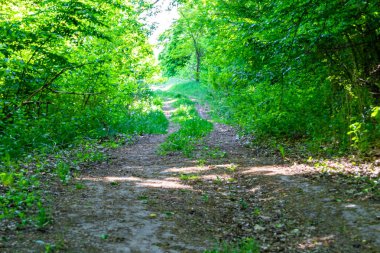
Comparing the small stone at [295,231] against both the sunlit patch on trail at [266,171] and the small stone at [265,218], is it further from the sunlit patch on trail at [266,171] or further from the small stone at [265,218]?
the sunlit patch on trail at [266,171]

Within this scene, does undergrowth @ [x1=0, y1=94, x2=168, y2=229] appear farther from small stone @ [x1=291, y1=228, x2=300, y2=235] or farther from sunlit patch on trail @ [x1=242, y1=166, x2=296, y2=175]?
sunlit patch on trail @ [x1=242, y1=166, x2=296, y2=175]

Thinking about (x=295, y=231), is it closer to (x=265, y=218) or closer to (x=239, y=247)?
(x=265, y=218)

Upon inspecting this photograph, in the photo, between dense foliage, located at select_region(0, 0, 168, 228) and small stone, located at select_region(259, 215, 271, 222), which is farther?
dense foliage, located at select_region(0, 0, 168, 228)

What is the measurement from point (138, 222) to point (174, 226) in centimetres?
49

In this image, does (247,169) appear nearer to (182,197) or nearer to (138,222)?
(182,197)

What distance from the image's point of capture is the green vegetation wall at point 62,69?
7281 millimetres

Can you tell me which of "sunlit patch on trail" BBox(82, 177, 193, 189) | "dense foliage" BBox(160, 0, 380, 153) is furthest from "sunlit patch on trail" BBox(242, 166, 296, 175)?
"sunlit patch on trail" BBox(82, 177, 193, 189)

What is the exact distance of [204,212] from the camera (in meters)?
5.20

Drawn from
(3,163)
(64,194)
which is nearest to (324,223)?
(64,194)

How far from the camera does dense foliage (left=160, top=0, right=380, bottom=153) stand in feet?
22.1

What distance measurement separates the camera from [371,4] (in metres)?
6.20

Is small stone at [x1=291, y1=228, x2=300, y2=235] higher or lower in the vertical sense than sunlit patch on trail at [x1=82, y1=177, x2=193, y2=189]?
lower

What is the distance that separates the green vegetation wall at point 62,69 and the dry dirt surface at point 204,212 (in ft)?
6.75

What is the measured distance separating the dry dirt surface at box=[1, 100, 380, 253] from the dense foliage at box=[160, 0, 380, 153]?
5.81 ft
